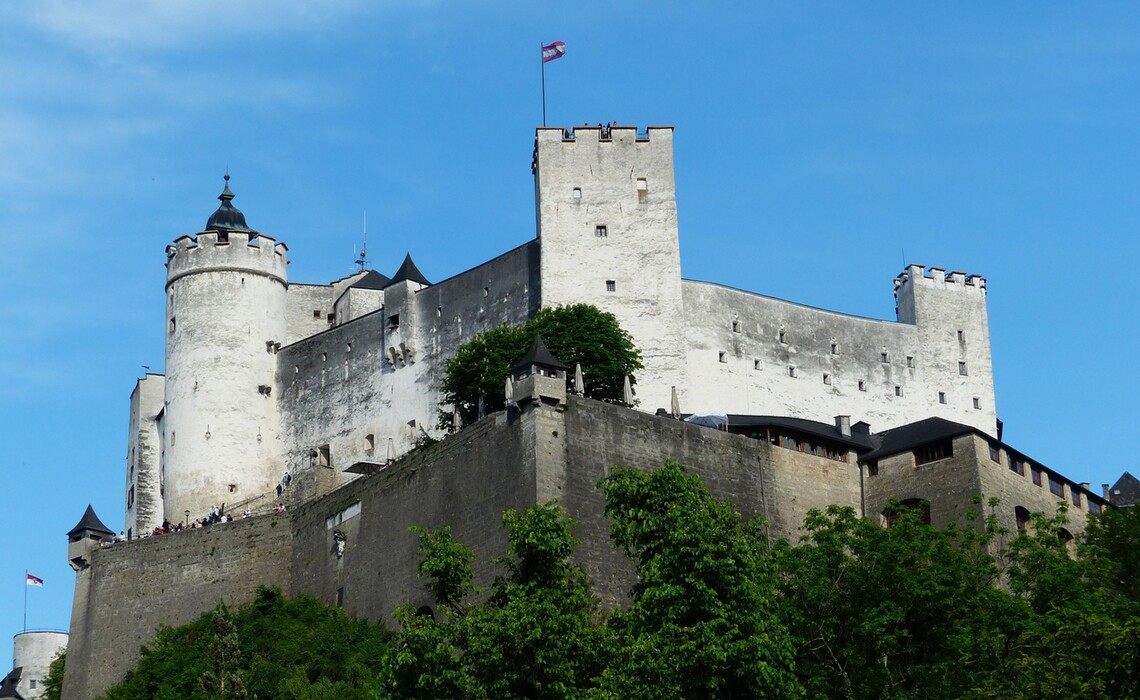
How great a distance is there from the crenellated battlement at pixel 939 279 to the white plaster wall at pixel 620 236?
12489 millimetres

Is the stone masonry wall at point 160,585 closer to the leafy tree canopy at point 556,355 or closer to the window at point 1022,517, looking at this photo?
the leafy tree canopy at point 556,355

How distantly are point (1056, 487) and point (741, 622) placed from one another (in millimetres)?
28855

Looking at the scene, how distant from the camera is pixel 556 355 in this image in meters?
67.1

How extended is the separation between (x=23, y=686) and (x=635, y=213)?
43698 mm

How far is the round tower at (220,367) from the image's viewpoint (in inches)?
3068

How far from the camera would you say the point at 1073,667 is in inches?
1483

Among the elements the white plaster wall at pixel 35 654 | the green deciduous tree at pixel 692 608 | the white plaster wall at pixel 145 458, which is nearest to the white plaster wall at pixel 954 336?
the white plaster wall at pixel 145 458

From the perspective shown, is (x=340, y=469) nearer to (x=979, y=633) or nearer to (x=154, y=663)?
(x=154, y=663)

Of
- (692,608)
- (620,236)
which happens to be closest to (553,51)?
(620,236)

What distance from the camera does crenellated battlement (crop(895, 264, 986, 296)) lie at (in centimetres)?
8106

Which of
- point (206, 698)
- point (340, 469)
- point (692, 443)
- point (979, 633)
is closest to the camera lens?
point (979, 633)

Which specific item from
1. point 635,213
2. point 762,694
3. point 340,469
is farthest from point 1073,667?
point 340,469

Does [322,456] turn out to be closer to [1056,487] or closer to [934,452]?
[934,452]

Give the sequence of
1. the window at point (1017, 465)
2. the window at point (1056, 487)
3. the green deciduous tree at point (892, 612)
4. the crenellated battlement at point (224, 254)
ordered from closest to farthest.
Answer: the green deciduous tree at point (892, 612) → the window at point (1017, 465) → the window at point (1056, 487) → the crenellated battlement at point (224, 254)
